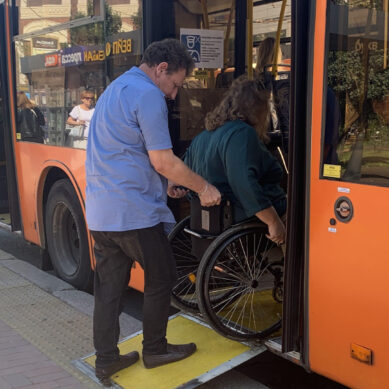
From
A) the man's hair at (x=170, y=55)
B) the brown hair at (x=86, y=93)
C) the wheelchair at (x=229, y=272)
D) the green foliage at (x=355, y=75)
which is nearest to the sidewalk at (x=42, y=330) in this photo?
the wheelchair at (x=229, y=272)

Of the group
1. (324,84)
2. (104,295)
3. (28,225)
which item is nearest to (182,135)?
(104,295)

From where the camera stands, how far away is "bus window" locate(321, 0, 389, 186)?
2.62 m

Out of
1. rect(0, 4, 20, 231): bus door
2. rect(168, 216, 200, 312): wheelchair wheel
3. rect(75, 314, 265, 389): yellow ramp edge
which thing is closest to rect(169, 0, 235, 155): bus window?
rect(168, 216, 200, 312): wheelchair wheel

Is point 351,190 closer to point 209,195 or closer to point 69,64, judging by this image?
point 209,195

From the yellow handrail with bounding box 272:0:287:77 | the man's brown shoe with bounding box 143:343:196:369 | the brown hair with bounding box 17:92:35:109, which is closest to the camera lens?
the man's brown shoe with bounding box 143:343:196:369

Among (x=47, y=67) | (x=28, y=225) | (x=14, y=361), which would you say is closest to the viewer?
(x=14, y=361)

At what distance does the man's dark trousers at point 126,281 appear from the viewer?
321cm

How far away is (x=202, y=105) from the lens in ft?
15.1

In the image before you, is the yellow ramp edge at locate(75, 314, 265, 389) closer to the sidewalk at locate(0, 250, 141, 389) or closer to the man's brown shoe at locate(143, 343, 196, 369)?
the man's brown shoe at locate(143, 343, 196, 369)

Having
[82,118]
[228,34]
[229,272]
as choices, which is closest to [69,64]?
[82,118]

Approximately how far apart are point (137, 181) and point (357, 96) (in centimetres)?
116

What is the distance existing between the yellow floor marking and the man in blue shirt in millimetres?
150

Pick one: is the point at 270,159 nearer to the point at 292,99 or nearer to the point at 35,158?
the point at 292,99

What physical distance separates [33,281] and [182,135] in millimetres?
2052
